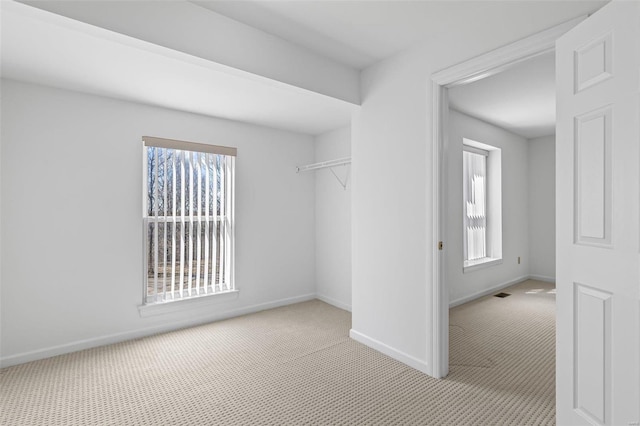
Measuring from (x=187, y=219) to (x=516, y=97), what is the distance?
382 centimetres

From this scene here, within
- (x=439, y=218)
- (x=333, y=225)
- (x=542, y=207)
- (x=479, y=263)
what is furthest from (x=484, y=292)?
(x=439, y=218)

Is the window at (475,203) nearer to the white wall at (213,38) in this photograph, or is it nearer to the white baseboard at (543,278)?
the white baseboard at (543,278)

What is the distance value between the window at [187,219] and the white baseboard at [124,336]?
265mm

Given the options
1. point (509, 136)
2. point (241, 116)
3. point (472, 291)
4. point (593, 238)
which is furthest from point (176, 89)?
point (509, 136)

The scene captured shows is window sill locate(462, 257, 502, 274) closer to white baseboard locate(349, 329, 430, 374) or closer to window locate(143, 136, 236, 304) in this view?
white baseboard locate(349, 329, 430, 374)

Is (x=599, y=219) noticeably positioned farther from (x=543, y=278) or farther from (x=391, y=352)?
(x=543, y=278)

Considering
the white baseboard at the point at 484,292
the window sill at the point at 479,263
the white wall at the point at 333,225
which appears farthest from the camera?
the window sill at the point at 479,263

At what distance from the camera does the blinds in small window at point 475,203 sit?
4.74m

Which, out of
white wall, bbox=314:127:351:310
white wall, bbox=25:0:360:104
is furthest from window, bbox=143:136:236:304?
white wall, bbox=25:0:360:104

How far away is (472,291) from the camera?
4434mm

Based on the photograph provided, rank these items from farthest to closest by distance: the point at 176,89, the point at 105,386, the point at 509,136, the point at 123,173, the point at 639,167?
the point at 509,136 → the point at 123,173 → the point at 176,89 → the point at 105,386 → the point at 639,167

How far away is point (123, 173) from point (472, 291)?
14.5 ft

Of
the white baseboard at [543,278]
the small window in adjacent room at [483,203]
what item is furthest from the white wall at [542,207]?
the small window in adjacent room at [483,203]

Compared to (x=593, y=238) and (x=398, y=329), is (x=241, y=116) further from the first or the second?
(x=593, y=238)
